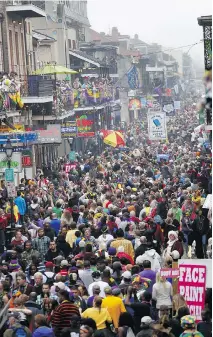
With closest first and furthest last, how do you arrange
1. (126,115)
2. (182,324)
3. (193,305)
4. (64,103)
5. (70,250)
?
(182,324)
(193,305)
(70,250)
(64,103)
(126,115)

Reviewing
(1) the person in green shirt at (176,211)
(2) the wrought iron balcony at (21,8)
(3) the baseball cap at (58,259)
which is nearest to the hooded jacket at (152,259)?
(3) the baseball cap at (58,259)

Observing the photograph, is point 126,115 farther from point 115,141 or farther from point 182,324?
point 182,324

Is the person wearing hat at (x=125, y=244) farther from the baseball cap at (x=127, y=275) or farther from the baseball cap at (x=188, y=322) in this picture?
the baseball cap at (x=188, y=322)

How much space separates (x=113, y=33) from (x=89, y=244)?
12659 centimetres

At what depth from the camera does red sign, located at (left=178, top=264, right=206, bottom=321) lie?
1563cm

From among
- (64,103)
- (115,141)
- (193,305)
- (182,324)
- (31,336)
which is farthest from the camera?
(64,103)

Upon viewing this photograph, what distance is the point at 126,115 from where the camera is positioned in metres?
107

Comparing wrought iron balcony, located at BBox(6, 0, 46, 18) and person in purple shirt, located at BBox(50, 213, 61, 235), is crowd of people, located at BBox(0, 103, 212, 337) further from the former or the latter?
wrought iron balcony, located at BBox(6, 0, 46, 18)

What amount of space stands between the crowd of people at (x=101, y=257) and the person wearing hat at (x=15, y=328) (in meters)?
0.01

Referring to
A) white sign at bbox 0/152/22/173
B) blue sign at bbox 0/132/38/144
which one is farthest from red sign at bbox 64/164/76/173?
white sign at bbox 0/152/22/173

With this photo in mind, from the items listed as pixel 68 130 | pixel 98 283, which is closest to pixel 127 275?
pixel 98 283

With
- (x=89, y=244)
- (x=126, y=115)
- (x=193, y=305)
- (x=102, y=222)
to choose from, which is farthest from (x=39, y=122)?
(x=126, y=115)

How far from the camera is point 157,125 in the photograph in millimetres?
48781

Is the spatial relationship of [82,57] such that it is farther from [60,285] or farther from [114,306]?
[114,306]
